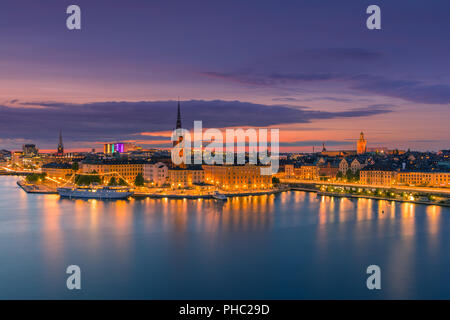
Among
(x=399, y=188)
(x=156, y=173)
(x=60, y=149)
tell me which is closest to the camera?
(x=399, y=188)

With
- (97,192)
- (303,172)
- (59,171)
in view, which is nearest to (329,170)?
(303,172)

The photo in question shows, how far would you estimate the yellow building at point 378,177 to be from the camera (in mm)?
21906

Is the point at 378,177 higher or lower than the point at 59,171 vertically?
lower

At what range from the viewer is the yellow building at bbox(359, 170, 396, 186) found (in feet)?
71.9

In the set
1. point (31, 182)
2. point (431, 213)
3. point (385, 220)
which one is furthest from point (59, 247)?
point (31, 182)

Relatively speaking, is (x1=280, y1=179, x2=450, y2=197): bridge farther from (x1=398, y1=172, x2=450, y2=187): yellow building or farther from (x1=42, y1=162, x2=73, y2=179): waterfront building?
(x1=42, y1=162, x2=73, y2=179): waterfront building

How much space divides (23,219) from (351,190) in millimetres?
13410

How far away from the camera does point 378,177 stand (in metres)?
22.3

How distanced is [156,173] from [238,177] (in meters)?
4.56

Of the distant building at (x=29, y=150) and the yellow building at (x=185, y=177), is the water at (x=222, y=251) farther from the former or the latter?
the distant building at (x=29, y=150)

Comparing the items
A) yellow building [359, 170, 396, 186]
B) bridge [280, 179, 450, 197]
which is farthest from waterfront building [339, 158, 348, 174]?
bridge [280, 179, 450, 197]

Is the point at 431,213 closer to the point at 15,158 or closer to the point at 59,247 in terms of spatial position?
the point at 59,247

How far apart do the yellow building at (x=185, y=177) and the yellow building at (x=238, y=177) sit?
2.20 feet

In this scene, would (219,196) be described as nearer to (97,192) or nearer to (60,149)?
(97,192)
